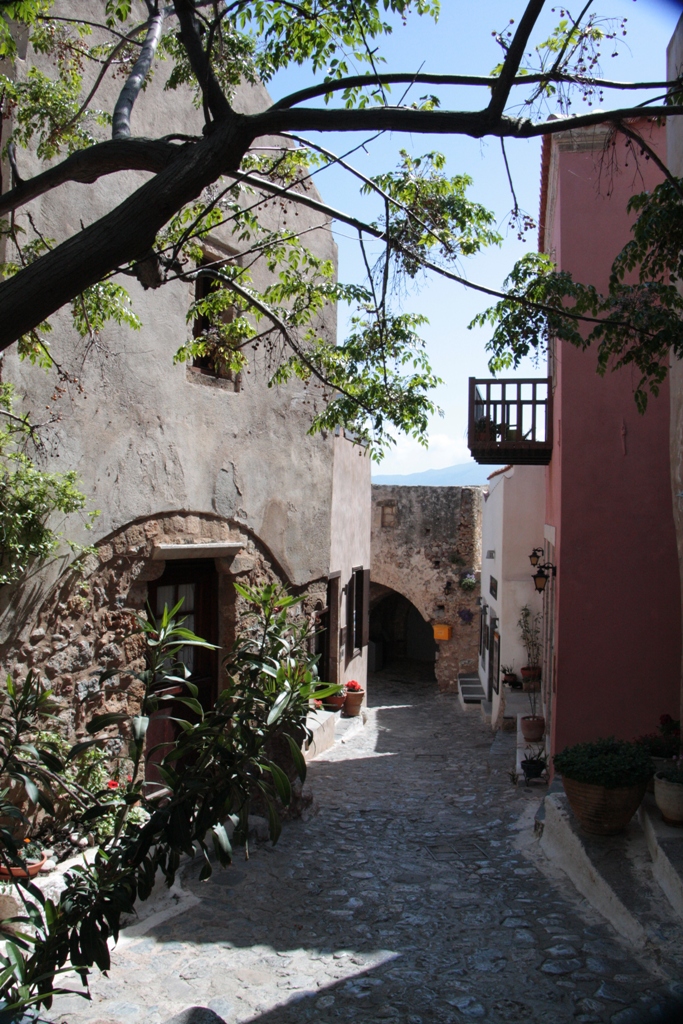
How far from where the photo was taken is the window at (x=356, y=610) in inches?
457

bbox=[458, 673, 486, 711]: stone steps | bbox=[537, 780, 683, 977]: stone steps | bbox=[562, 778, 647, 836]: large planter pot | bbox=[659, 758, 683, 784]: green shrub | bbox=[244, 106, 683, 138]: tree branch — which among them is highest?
bbox=[244, 106, 683, 138]: tree branch

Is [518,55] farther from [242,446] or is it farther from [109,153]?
[242,446]

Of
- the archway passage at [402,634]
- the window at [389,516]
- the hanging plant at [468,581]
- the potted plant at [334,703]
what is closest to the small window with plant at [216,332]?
the potted plant at [334,703]

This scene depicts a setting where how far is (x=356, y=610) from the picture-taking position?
12.3 m

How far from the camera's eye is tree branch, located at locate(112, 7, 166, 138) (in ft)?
12.6

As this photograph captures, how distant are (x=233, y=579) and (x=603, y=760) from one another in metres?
3.54

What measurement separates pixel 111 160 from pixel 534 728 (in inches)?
318

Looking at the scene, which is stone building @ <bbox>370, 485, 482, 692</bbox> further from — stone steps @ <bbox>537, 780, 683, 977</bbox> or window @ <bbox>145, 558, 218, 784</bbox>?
stone steps @ <bbox>537, 780, 683, 977</bbox>

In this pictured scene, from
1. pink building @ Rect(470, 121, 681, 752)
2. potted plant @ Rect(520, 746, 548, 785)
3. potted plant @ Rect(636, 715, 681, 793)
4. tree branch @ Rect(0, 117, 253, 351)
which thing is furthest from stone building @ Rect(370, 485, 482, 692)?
tree branch @ Rect(0, 117, 253, 351)

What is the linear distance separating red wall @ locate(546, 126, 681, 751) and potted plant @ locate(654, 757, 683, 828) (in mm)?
2439

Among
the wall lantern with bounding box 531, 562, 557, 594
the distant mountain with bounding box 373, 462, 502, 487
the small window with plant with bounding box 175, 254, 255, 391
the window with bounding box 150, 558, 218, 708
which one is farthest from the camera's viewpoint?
the distant mountain with bounding box 373, 462, 502, 487

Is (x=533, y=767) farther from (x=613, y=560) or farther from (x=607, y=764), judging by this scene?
(x=607, y=764)

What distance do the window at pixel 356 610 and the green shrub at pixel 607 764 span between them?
19.8 feet

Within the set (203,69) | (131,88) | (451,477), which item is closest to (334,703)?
(131,88)
